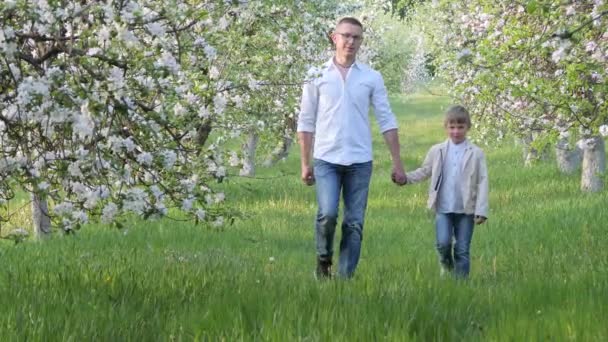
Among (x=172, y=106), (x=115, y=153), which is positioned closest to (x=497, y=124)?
(x=172, y=106)

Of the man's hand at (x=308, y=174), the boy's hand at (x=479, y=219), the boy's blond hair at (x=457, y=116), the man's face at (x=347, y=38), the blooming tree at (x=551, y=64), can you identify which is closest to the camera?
the blooming tree at (x=551, y=64)

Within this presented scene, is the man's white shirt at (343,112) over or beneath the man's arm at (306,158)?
over

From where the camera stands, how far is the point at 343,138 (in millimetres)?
6969

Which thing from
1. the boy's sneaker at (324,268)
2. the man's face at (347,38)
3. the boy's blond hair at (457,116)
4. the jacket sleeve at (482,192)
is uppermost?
the man's face at (347,38)

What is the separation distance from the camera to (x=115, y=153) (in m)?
4.99

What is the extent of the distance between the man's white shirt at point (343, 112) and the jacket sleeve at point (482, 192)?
35.1 inches

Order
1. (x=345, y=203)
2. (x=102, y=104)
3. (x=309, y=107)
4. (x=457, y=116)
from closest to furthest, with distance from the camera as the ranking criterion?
(x=102, y=104)
(x=345, y=203)
(x=309, y=107)
(x=457, y=116)

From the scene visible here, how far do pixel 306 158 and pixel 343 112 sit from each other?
20.5 inches

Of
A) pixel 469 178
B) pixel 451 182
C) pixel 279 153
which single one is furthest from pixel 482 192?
pixel 279 153

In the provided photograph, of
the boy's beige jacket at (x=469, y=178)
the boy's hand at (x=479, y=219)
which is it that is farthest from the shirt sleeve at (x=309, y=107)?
the boy's hand at (x=479, y=219)

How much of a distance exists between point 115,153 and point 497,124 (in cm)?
1577

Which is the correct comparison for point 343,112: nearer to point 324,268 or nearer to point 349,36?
point 349,36

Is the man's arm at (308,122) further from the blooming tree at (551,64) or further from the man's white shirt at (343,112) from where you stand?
the blooming tree at (551,64)

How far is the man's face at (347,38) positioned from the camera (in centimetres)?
685
